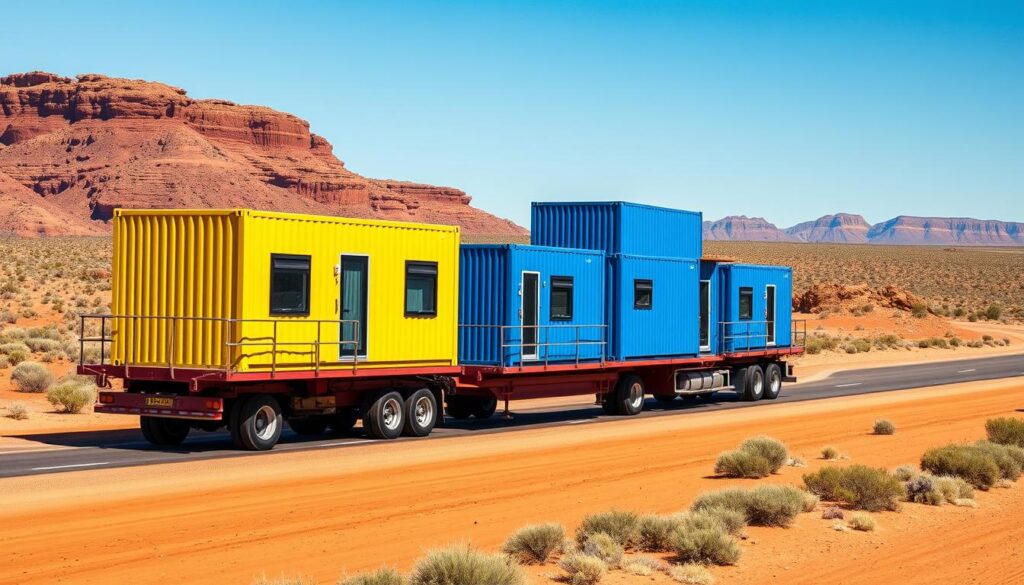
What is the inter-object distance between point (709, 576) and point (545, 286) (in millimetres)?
13076

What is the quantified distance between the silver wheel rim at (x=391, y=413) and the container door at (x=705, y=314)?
1010cm

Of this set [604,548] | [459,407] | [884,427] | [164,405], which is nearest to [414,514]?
[604,548]

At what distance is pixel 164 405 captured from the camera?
18.2m

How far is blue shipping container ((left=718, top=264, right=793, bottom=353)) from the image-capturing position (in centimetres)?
2944

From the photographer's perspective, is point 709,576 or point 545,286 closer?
point 709,576

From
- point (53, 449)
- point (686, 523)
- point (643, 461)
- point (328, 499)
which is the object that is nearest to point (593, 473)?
point (643, 461)

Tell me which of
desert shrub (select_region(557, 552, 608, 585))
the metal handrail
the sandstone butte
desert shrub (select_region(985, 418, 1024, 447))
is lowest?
desert shrub (select_region(557, 552, 608, 585))

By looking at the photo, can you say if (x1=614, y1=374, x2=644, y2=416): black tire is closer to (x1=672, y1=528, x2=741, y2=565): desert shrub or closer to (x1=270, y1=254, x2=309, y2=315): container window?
(x1=270, y1=254, x2=309, y2=315): container window

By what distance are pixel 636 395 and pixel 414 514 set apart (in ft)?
43.8

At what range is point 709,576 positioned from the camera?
403 inches

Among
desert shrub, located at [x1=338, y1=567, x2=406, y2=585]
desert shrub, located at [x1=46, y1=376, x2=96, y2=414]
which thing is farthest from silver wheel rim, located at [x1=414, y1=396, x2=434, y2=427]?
desert shrub, located at [x1=338, y1=567, x2=406, y2=585]

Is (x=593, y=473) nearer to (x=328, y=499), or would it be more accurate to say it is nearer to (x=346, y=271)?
(x=328, y=499)

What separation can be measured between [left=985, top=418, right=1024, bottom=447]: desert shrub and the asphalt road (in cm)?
754

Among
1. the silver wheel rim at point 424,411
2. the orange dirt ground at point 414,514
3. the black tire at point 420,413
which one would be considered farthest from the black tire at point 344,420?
the orange dirt ground at point 414,514
